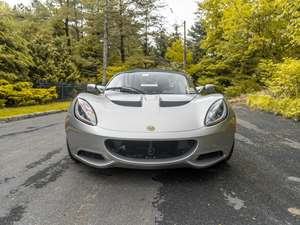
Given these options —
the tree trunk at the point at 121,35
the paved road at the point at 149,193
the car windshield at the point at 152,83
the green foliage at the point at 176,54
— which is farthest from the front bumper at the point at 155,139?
the green foliage at the point at 176,54

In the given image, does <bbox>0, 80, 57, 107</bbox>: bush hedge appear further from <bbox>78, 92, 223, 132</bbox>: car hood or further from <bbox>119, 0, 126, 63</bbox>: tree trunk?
<bbox>119, 0, 126, 63</bbox>: tree trunk

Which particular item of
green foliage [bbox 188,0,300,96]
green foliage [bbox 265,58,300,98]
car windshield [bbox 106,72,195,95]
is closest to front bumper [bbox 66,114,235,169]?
car windshield [bbox 106,72,195,95]

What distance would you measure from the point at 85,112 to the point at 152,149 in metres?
0.75

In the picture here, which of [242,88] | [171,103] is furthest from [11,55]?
[242,88]

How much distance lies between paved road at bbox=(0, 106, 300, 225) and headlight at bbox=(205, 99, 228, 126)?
22.8 inches

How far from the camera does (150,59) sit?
2514cm

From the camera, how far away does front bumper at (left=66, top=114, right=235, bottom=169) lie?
227cm

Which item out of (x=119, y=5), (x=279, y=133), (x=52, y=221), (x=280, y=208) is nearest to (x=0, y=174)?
(x=52, y=221)

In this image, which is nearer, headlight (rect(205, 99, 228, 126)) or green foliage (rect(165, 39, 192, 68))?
headlight (rect(205, 99, 228, 126))

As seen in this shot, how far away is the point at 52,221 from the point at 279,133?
4.53 m

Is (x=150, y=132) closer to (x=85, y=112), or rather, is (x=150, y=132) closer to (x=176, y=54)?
(x=85, y=112)

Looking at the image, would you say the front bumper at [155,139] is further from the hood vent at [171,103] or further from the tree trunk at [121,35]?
the tree trunk at [121,35]

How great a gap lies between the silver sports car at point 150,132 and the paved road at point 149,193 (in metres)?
0.24

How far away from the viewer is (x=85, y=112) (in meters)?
2.57
